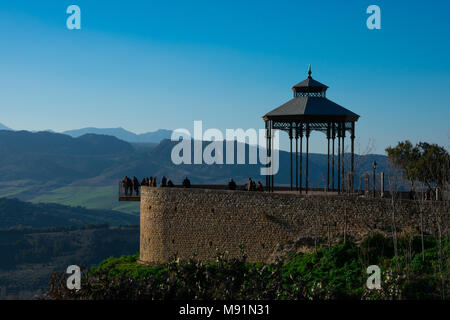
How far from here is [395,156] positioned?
131 feet

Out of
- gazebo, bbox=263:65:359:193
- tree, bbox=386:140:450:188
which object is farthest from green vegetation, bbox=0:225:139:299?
gazebo, bbox=263:65:359:193

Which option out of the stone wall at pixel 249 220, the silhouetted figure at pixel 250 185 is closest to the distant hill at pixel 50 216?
the stone wall at pixel 249 220

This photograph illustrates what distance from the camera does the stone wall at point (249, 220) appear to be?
22.2 m

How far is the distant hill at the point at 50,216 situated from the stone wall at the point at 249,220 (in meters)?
138

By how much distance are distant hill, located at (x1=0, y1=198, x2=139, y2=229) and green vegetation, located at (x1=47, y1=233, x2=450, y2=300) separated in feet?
464

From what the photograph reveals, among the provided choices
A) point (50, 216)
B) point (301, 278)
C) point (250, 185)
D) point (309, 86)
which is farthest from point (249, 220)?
point (50, 216)

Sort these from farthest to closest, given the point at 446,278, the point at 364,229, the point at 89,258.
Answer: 1. the point at 89,258
2. the point at 364,229
3. the point at 446,278

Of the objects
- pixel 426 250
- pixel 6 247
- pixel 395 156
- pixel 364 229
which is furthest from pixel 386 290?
pixel 6 247

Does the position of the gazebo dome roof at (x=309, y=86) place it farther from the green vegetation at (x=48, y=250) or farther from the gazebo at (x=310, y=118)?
the green vegetation at (x=48, y=250)

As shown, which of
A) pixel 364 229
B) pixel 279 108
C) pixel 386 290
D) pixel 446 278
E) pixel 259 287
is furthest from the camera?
pixel 279 108

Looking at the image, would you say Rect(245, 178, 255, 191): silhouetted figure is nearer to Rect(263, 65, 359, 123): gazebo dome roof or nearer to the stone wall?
Rect(263, 65, 359, 123): gazebo dome roof

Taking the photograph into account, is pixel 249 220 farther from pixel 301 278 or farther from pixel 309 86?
pixel 301 278
